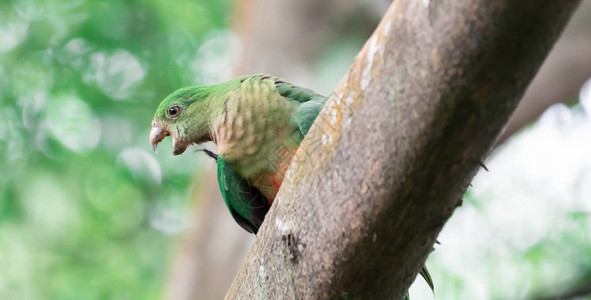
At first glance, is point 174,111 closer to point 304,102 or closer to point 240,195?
point 240,195

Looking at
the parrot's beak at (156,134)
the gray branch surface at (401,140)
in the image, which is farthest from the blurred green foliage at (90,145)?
the gray branch surface at (401,140)

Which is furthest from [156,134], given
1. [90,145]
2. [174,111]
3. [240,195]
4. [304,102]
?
[90,145]

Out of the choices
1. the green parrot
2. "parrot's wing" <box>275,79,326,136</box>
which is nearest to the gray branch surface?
"parrot's wing" <box>275,79,326,136</box>

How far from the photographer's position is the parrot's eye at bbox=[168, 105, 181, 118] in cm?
315

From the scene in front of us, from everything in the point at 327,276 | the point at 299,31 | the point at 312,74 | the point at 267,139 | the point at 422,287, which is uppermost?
the point at 299,31

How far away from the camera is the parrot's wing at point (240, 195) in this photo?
3094mm

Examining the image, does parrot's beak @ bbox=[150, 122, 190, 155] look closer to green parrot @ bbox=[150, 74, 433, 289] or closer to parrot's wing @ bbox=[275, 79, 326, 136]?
green parrot @ bbox=[150, 74, 433, 289]

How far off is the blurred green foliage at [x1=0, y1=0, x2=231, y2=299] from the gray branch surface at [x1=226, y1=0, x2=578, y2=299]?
346 cm

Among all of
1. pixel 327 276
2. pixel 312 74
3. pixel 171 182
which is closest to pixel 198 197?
pixel 171 182

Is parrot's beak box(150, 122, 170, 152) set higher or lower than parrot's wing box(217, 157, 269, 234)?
higher

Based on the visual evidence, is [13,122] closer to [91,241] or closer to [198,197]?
[198,197]

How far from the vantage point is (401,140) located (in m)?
1.56

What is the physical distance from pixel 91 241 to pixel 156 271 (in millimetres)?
1049

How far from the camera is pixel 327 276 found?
1.84 metres
